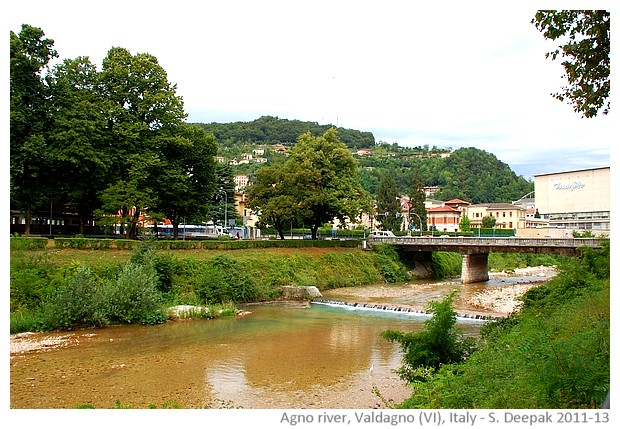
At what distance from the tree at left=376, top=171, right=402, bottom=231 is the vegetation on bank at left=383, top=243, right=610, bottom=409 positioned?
54346 millimetres

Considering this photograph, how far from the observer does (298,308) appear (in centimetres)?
3300

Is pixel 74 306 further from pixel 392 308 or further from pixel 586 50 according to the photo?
pixel 586 50

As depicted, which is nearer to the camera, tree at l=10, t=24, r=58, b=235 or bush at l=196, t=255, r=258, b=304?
tree at l=10, t=24, r=58, b=235

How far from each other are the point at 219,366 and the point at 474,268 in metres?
36.6

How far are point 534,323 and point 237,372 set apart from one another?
9.16 metres

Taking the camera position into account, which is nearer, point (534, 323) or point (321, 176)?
point (534, 323)

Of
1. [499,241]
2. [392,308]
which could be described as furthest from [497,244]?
[392,308]

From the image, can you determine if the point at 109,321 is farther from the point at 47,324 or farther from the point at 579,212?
the point at 579,212

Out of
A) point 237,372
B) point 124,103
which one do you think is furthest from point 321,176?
point 237,372

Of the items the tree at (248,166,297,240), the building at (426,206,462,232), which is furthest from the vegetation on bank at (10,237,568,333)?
the building at (426,206,462,232)

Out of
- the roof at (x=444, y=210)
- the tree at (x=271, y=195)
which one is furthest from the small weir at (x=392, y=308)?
the roof at (x=444, y=210)

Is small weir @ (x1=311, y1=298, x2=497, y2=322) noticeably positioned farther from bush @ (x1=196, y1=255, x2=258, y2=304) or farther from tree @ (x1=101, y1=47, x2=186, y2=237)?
tree @ (x1=101, y1=47, x2=186, y2=237)

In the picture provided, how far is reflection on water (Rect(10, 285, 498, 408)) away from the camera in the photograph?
14.8 metres

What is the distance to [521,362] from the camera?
10.8 meters
